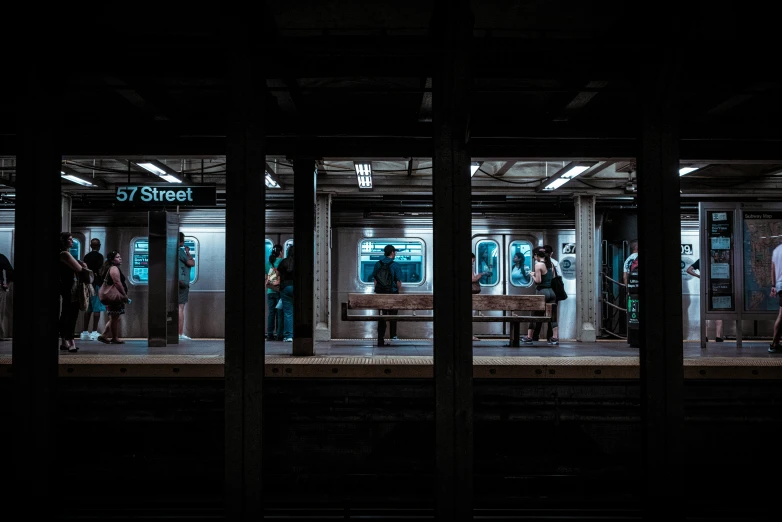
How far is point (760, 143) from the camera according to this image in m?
5.71

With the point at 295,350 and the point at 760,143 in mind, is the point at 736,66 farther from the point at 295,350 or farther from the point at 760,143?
the point at 295,350

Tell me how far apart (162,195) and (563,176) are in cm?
640

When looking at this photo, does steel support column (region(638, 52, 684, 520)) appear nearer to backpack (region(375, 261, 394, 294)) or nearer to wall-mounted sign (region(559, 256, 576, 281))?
backpack (region(375, 261, 394, 294))

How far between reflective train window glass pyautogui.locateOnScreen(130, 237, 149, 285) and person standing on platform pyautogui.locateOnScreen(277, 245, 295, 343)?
12.0 feet

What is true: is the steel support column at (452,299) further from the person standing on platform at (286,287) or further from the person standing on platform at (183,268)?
the person standing on platform at (183,268)

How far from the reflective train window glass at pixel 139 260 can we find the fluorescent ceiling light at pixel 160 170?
1492mm

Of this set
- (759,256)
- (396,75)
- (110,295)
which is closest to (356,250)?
(110,295)

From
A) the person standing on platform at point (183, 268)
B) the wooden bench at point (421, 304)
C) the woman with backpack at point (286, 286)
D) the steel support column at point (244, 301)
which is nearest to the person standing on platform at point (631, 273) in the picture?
the wooden bench at point (421, 304)

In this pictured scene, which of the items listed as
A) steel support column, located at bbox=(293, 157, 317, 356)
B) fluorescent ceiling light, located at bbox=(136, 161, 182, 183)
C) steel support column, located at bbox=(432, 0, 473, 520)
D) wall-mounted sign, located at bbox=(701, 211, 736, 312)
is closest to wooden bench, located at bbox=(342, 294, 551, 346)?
steel support column, located at bbox=(293, 157, 317, 356)

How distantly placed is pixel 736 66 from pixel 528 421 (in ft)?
10.8

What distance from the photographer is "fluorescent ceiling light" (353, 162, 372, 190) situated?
8.76 m

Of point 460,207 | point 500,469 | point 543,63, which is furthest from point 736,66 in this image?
point 500,469

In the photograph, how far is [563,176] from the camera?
962 centimetres

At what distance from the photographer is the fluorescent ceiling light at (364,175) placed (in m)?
8.76
